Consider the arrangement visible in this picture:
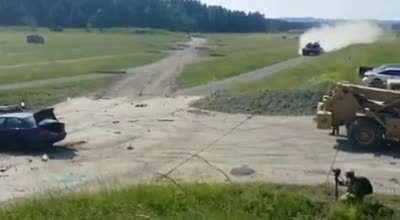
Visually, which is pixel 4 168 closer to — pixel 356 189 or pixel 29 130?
pixel 29 130

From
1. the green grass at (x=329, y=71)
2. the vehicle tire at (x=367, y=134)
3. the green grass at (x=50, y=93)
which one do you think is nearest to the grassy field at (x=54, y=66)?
the green grass at (x=50, y=93)

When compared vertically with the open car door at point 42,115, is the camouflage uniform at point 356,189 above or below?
above

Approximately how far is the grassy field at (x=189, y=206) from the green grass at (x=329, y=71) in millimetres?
26737

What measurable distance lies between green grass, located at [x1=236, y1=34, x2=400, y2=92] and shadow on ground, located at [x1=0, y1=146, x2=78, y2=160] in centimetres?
1918

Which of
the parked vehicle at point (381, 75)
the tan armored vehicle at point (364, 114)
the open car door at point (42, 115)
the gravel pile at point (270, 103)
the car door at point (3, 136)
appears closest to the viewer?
the tan armored vehicle at point (364, 114)

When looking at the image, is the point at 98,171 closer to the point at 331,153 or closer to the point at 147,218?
the point at 331,153

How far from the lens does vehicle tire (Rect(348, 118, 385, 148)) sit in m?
27.6

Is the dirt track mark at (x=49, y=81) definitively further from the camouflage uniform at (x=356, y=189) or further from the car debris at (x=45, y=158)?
the camouflage uniform at (x=356, y=189)

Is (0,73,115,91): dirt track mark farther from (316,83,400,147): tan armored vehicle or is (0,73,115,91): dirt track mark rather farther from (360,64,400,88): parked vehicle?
(316,83,400,147): tan armored vehicle

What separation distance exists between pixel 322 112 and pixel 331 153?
9.10 feet

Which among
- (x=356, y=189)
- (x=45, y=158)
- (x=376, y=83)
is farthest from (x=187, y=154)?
(x=376, y=83)

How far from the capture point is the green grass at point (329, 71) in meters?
51.2

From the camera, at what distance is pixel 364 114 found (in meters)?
28.0

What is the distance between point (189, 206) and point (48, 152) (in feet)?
46.6
